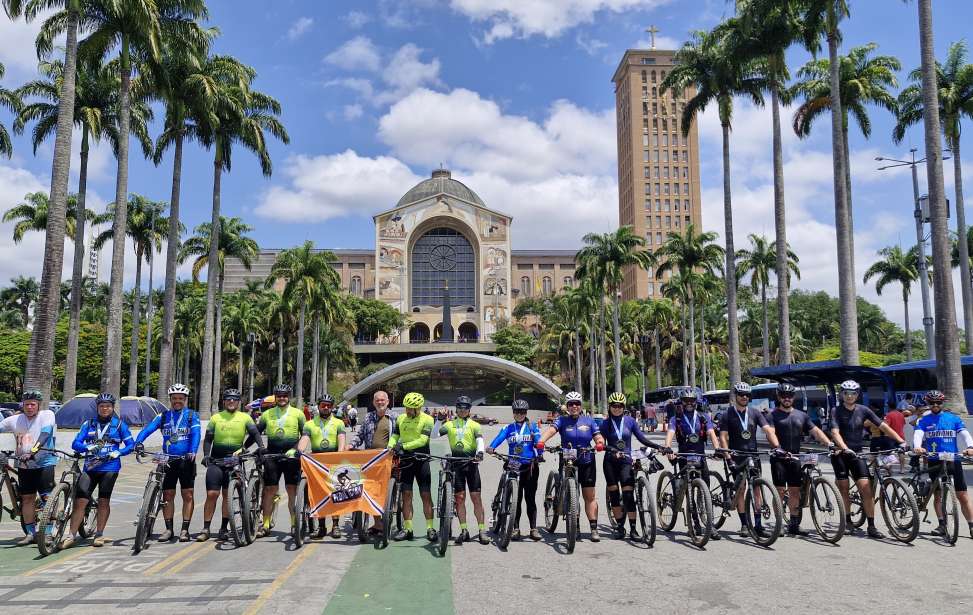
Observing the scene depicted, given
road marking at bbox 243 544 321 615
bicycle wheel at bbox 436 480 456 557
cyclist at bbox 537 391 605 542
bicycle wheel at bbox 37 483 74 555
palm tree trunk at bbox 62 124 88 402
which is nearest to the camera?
road marking at bbox 243 544 321 615

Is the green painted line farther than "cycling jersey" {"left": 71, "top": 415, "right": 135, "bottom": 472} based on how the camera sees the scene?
No

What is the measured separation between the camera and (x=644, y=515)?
9133mm

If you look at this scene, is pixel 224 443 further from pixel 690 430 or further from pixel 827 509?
pixel 827 509

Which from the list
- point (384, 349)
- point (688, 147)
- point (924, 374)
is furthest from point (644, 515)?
point (688, 147)

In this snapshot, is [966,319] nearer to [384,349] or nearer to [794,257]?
[794,257]

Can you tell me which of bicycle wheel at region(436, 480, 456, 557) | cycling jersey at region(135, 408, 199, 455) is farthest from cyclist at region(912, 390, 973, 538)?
cycling jersey at region(135, 408, 199, 455)

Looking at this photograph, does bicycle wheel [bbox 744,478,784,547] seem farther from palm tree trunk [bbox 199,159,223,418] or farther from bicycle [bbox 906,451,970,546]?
palm tree trunk [bbox 199,159,223,418]

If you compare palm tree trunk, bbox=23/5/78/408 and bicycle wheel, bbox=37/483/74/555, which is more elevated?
palm tree trunk, bbox=23/5/78/408

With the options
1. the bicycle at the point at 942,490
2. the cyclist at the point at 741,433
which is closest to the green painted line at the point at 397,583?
the cyclist at the point at 741,433

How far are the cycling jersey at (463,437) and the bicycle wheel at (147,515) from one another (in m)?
3.58

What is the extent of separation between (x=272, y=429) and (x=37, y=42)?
22797 mm

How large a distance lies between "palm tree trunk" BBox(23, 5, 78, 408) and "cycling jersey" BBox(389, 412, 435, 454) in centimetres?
1590

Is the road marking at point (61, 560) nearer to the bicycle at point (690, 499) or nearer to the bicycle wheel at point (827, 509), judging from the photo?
the bicycle at point (690, 499)

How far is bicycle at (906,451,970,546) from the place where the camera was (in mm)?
8766
